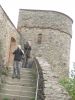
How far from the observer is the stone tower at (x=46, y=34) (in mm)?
28047

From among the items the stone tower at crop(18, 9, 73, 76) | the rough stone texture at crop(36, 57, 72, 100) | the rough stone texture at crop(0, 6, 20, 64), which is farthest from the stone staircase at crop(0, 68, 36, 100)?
the stone tower at crop(18, 9, 73, 76)

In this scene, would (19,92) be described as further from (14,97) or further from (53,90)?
(53,90)

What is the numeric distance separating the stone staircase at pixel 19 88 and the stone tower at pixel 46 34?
551 inches

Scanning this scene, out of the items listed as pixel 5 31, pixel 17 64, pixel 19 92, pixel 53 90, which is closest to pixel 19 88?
pixel 19 92

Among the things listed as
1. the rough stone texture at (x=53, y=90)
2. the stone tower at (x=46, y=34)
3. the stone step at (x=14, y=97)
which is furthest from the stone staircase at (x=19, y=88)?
the stone tower at (x=46, y=34)

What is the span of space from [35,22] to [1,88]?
1659 cm

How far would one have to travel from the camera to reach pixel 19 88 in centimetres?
1215

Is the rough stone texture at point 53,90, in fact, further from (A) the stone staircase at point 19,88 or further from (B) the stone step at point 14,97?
(B) the stone step at point 14,97

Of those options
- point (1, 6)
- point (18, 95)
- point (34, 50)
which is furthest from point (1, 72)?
point (34, 50)

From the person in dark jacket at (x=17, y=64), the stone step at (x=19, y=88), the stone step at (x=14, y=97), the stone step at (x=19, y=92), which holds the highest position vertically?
the person in dark jacket at (x=17, y=64)

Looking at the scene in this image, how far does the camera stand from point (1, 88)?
39.5 ft

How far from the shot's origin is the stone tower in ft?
92.0

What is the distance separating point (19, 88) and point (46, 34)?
53.4 feet

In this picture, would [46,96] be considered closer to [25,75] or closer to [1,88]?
[1,88]
